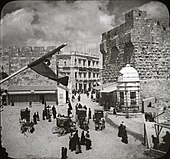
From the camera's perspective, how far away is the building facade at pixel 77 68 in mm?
4770

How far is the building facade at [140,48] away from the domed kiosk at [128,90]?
20 centimetres

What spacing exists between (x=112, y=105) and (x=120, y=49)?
1.34 meters

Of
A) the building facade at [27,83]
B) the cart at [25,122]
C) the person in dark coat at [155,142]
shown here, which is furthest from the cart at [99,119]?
the cart at [25,122]

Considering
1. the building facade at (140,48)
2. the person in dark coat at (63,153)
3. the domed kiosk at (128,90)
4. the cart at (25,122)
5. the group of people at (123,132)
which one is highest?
the building facade at (140,48)

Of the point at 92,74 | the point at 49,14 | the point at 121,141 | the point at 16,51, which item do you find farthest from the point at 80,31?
the point at 121,141

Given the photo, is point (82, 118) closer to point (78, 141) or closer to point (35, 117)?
point (78, 141)

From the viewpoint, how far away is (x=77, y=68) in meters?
4.90

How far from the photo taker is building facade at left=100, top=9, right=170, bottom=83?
16.8ft

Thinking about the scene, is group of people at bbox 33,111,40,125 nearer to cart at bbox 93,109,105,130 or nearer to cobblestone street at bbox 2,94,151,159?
cobblestone street at bbox 2,94,151,159

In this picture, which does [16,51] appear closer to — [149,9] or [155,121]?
[149,9]

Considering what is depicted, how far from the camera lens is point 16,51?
4.70 m

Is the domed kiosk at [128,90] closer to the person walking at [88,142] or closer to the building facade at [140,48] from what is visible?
the building facade at [140,48]

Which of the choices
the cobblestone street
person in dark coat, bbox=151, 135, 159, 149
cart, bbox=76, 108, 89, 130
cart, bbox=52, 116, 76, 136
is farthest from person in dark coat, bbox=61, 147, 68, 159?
person in dark coat, bbox=151, 135, 159, 149

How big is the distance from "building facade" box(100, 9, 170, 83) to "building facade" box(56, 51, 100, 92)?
466 mm
